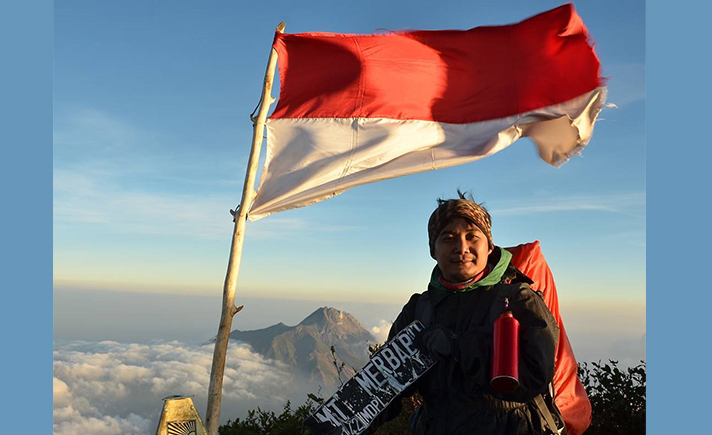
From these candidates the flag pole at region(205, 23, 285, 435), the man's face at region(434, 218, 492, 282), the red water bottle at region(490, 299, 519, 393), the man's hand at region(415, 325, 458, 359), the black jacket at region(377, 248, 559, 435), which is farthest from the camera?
the flag pole at region(205, 23, 285, 435)

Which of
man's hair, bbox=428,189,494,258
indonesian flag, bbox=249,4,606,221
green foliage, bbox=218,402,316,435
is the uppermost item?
indonesian flag, bbox=249,4,606,221

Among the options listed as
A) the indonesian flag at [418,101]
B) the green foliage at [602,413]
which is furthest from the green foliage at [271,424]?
the indonesian flag at [418,101]

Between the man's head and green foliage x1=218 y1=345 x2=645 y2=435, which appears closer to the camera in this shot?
the man's head

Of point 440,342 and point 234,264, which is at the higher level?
point 234,264

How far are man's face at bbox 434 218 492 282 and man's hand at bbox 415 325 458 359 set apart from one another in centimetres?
30

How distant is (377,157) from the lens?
550cm

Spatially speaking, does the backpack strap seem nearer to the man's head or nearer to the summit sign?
the summit sign

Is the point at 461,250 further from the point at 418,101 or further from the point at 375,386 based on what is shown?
the point at 418,101

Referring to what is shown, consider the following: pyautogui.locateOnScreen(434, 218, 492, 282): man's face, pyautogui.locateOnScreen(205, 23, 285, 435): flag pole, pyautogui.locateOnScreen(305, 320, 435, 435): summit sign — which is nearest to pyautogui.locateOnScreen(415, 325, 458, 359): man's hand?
pyautogui.locateOnScreen(305, 320, 435, 435): summit sign

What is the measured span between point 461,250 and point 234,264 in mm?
2250

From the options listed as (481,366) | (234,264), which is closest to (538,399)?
(481,366)

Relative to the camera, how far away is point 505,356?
2969 millimetres

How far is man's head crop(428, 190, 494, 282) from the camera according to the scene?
3.44 meters

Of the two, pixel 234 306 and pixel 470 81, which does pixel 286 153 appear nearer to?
pixel 234 306
